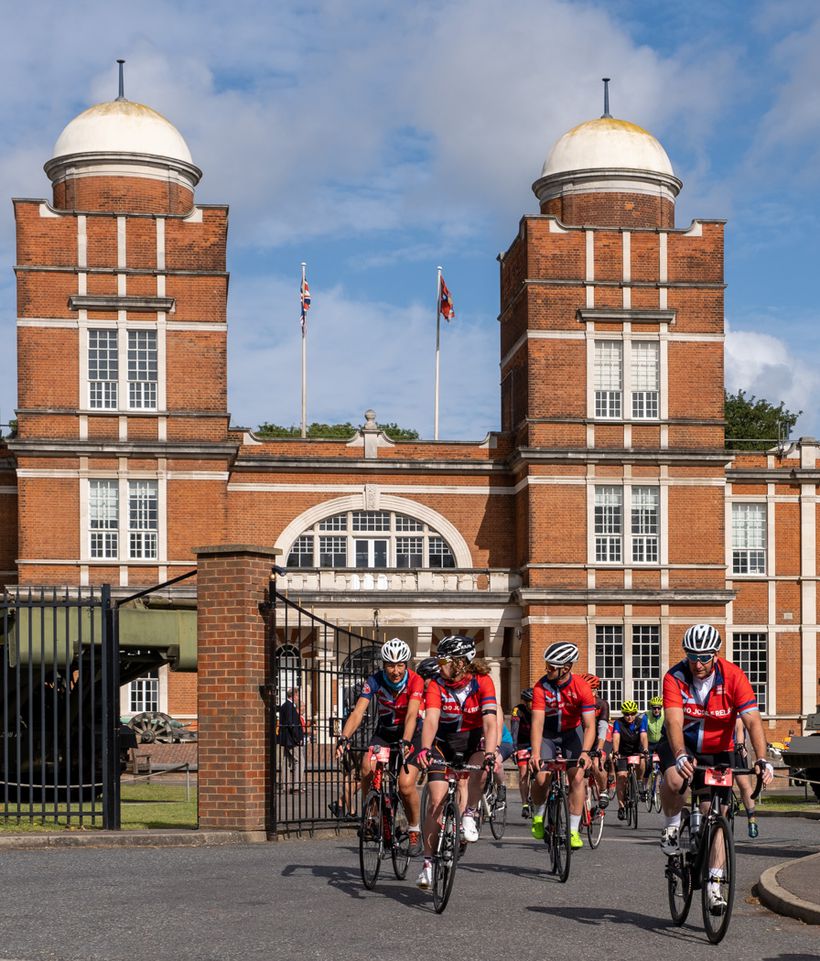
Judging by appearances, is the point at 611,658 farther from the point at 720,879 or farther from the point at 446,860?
the point at 720,879

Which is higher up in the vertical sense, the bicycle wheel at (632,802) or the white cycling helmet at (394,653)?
the white cycling helmet at (394,653)

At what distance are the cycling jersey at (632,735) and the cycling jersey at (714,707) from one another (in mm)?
11812

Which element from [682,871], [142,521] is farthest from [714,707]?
[142,521]

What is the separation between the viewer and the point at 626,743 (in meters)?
22.1

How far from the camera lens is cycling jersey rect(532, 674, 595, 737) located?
1365 centimetres

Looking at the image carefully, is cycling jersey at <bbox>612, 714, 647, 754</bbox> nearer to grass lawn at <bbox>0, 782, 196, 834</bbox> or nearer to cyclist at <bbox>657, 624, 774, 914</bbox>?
grass lawn at <bbox>0, 782, 196, 834</bbox>

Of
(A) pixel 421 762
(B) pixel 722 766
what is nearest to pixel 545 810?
(A) pixel 421 762

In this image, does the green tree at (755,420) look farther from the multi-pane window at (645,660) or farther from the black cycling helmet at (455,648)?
the black cycling helmet at (455,648)

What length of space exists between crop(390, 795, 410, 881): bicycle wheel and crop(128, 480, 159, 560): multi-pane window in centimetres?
3323

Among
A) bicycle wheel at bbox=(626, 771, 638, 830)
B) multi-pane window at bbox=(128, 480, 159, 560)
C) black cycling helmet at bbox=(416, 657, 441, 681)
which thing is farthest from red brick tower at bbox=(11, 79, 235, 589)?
black cycling helmet at bbox=(416, 657, 441, 681)

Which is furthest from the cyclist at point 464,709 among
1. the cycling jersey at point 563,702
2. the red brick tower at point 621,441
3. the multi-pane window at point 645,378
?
the multi-pane window at point 645,378

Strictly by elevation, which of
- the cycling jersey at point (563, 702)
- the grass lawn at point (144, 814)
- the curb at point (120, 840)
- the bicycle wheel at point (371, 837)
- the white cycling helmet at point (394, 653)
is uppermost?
the white cycling helmet at point (394, 653)

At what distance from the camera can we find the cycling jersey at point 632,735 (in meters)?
22.1

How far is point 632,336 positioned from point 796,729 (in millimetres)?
13314
